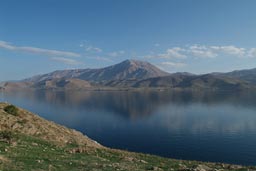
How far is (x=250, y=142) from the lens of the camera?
10750 centimetres

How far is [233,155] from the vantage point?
9281 cm

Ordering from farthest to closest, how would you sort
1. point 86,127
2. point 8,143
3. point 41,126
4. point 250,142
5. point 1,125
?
point 86,127
point 250,142
point 41,126
point 1,125
point 8,143

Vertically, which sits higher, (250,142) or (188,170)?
(188,170)

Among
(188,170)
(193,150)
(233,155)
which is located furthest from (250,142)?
(188,170)

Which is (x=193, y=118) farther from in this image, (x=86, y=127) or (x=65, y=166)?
(x=65, y=166)

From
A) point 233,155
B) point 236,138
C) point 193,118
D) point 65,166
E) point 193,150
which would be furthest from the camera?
point 193,118

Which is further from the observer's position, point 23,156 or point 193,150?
point 193,150

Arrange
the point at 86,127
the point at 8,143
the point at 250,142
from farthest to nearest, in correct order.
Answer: the point at 86,127
the point at 250,142
the point at 8,143

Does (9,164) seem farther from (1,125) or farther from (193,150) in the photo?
(193,150)

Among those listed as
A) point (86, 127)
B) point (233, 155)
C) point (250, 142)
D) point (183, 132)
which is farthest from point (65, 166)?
point (86, 127)

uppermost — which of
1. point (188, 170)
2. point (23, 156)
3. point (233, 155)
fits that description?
point (23, 156)

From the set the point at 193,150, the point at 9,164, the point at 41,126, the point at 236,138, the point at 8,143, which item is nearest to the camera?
the point at 9,164

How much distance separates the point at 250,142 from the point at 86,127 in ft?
266

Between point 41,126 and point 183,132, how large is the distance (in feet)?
288
